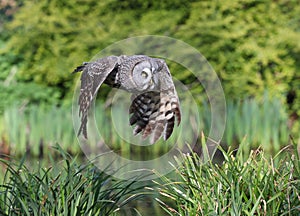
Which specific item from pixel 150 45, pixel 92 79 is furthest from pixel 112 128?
pixel 92 79

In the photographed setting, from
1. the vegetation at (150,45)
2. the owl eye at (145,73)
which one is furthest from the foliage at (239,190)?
the vegetation at (150,45)

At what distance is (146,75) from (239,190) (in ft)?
2.47

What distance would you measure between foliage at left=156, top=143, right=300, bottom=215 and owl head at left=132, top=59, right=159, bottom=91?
466 millimetres

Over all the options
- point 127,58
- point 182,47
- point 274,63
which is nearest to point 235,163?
point 127,58

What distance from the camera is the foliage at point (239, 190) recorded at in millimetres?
3639

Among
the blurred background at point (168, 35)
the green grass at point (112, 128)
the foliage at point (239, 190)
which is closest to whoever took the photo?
the foliage at point (239, 190)

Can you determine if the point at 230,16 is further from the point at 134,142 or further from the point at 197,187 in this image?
the point at 197,187

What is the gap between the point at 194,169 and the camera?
3928mm

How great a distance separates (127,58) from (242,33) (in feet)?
17.5

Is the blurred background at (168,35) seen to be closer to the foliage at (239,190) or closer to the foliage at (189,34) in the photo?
the foliage at (189,34)

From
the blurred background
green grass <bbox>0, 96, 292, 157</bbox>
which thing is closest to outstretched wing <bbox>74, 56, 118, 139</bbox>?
green grass <bbox>0, 96, 292, 157</bbox>

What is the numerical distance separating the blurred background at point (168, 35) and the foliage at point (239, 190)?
4.84 meters

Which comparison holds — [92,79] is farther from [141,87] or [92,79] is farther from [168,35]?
[168,35]

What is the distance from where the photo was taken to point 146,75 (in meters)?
3.81
